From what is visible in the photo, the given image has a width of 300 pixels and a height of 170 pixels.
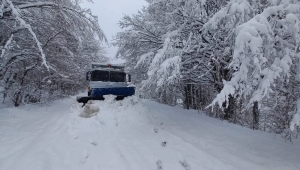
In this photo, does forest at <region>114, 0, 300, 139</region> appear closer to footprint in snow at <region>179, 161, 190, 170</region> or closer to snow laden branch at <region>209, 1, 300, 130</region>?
snow laden branch at <region>209, 1, 300, 130</region>

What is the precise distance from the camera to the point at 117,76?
43.6 feet

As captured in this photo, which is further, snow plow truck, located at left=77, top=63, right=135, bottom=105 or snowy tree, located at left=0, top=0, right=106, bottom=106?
snow plow truck, located at left=77, top=63, right=135, bottom=105

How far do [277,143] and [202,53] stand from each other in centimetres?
435

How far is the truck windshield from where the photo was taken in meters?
12.8

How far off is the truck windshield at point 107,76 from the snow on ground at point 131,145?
14.0ft

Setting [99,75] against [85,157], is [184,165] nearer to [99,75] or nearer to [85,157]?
[85,157]

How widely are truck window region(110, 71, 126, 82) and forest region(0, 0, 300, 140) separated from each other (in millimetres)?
2238

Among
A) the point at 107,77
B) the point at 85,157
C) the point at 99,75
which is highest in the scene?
A: the point at 99,75

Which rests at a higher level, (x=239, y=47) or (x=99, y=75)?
(x=239, y=47)

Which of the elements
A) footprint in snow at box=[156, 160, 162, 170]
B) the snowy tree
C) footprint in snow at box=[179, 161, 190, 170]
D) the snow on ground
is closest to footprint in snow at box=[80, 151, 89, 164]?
the snow on ground

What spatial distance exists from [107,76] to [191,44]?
630cm

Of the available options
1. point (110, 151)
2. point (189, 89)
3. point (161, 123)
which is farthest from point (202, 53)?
point (189, 89)

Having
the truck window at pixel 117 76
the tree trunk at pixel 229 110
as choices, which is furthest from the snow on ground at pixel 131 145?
the truck window at pixel 117 76

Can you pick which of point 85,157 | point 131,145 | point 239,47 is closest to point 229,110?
point 131,145
